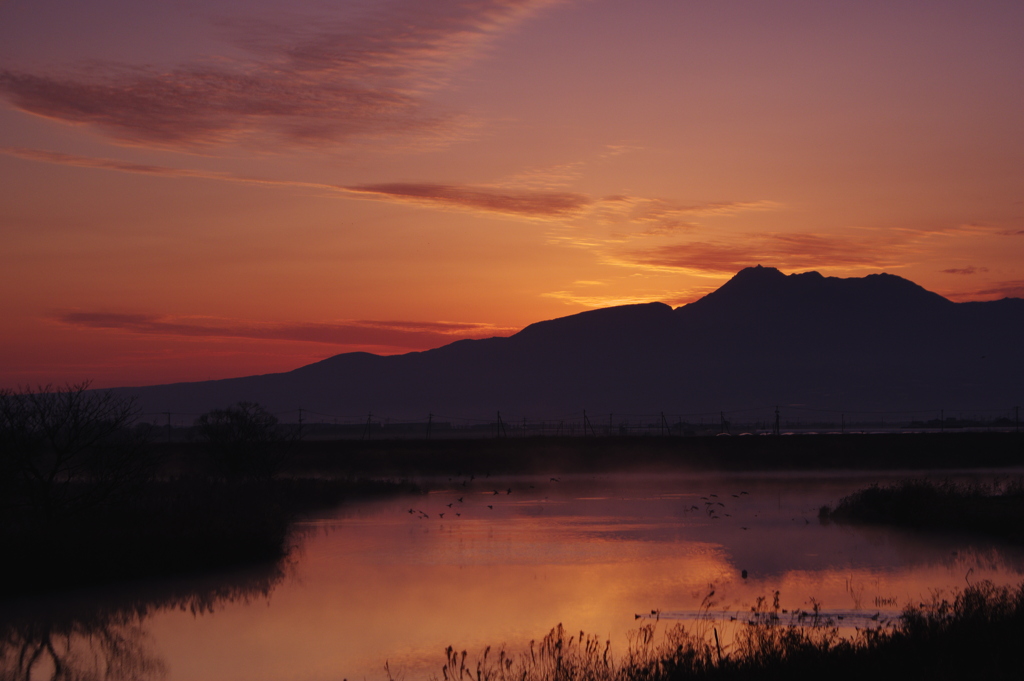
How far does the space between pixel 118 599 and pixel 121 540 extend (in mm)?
2715

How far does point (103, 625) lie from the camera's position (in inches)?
674

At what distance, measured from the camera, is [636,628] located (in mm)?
15898

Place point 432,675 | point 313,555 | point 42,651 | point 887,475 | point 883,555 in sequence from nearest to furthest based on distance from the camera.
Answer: point 432,675 → point 42,651 → point 883,555 → point 313,555 → point 887,475

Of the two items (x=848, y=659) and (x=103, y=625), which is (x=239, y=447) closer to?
(x=103, y=625)

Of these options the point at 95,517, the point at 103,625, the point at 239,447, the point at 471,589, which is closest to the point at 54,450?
the point at 95,517

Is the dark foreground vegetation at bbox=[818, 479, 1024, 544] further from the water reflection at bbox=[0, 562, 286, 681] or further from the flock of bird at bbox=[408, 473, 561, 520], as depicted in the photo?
the water reflection at bbox=[0, 562, 286, 681]

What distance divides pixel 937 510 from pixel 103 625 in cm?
2371

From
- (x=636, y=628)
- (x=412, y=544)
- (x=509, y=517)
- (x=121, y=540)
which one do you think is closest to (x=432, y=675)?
(x=636, y=628)

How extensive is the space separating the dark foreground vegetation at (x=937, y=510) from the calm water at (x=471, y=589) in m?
1.52

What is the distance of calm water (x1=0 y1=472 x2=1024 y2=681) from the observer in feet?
50.1

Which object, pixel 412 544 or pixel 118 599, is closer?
pixel 118 599

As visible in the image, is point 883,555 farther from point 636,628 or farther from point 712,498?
point 712,498

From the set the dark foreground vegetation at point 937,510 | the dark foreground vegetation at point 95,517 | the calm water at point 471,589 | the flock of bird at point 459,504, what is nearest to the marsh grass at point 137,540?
the dark foreground vegetation at point 95,517

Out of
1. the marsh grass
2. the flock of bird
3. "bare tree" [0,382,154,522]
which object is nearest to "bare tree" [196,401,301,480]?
the flock of bird
